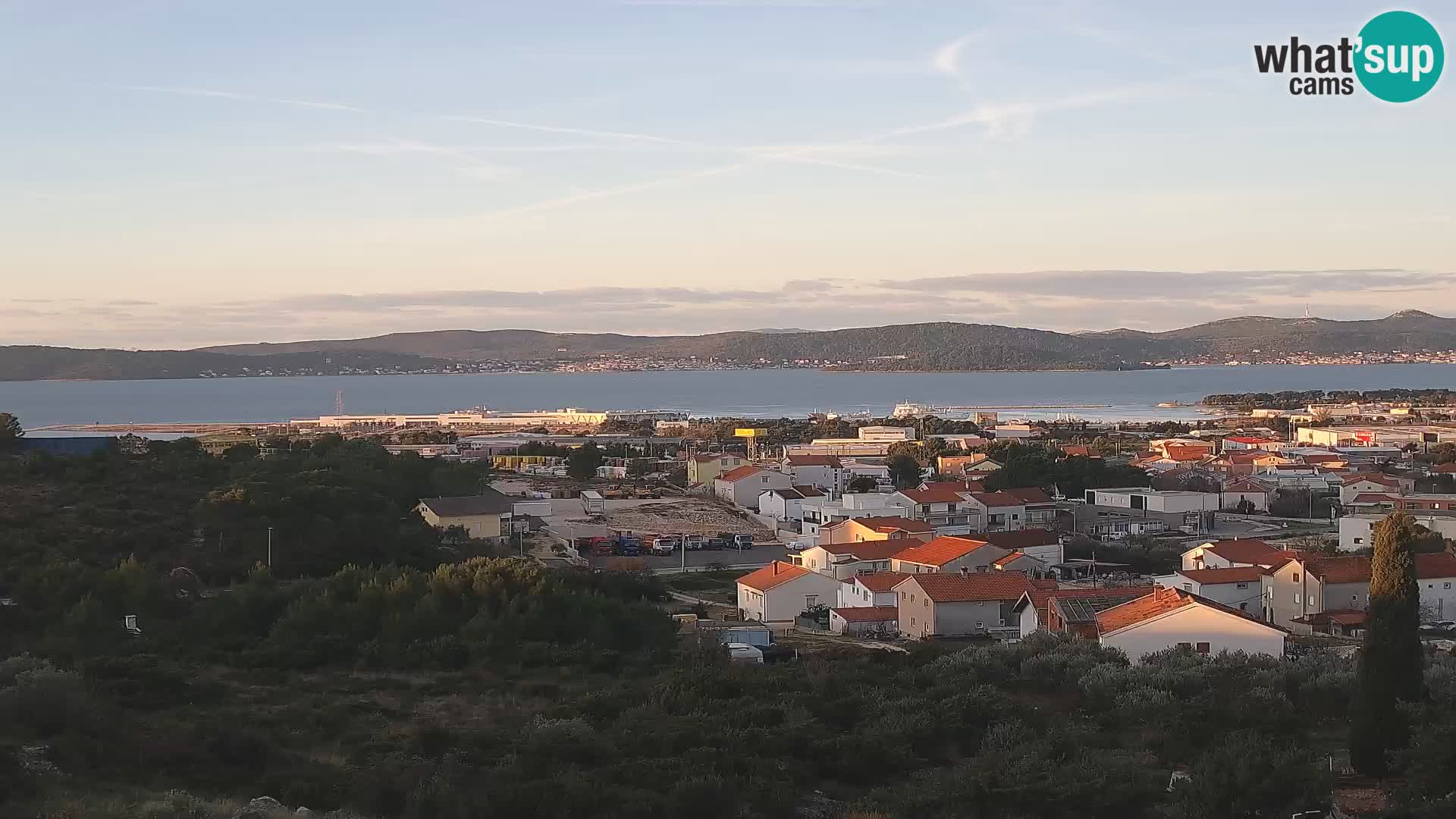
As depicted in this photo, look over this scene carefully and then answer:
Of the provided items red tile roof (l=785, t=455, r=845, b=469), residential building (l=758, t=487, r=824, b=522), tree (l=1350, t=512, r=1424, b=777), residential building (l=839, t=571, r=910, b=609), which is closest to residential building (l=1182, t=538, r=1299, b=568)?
residential building (l=839, t=571, r=910, b=609)


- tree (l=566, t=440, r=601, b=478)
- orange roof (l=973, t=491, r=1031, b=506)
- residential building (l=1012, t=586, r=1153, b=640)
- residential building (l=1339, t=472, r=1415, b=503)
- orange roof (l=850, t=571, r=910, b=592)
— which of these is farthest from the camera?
tree (l=566, t=440, r=601, b=478)

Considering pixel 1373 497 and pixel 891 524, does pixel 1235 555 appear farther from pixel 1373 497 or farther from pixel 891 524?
pixel 1373 497

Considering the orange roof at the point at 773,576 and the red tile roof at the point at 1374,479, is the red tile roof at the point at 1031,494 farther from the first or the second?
the orange roof at the point at 773,576

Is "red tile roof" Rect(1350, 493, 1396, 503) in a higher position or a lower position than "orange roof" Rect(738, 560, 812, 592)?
lower

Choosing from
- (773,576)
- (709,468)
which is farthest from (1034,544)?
(709,468)

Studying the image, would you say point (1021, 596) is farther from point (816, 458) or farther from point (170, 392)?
point (170, 392)

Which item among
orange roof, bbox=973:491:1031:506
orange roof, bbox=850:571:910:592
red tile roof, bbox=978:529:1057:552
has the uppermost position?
orange roof, bbox=850:571:910:592

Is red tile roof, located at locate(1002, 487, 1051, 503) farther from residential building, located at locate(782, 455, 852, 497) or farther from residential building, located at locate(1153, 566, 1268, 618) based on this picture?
residential building, located at locate(1153, 566, 1268, 618)

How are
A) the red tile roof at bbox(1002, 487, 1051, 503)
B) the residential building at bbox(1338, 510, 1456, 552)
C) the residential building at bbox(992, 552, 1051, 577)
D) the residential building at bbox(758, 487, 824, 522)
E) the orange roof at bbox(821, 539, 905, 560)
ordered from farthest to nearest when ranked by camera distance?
1. the residential building at bbox(758, 487, 824, 522)
2. the red tile roof at bbox(1002, 487, 1051, 503)
3. the residential building at bbox(1338, 510, 1456, 552)
4. the orange roof at bbox(821, 539, 905, 560)
5. the residential building at bbox(992, 552, 1051, 577)
